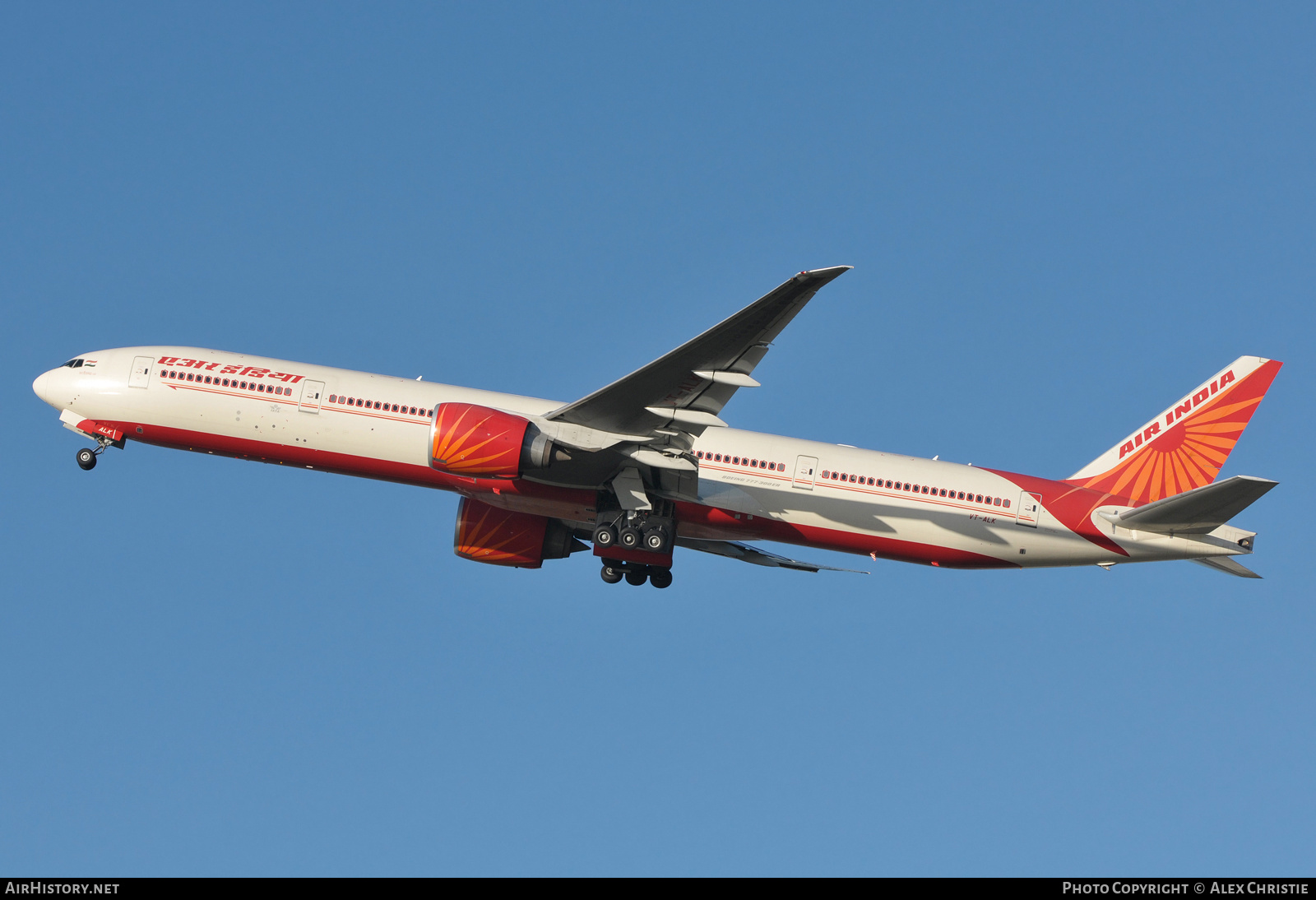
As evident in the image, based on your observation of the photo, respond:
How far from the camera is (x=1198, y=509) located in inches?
1275

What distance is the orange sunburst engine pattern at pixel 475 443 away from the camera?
31.1 metres

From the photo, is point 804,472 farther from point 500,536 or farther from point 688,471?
point 500,536

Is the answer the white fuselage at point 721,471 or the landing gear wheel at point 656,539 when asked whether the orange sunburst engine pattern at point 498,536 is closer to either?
the white fuselage at point 721,471

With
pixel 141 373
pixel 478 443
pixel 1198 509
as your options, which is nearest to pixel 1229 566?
pixel 1198 509

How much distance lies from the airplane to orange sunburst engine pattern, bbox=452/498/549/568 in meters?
0.97

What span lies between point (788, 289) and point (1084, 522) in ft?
44.4

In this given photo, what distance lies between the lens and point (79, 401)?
3597cm

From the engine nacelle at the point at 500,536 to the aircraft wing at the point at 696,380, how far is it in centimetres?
588

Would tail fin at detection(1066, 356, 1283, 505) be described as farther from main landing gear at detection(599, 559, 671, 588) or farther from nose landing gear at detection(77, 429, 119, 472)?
nose landing gear at detection(77, 429, 119, 472)

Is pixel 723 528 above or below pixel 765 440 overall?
below

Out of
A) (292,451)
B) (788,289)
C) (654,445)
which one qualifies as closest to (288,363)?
(292,451)

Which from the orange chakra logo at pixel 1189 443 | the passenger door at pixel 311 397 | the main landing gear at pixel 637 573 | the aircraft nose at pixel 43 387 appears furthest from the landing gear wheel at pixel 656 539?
the aircraft nose at pixel 43 387

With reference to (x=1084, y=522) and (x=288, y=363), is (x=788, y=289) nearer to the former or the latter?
(x=1084, y=522)
